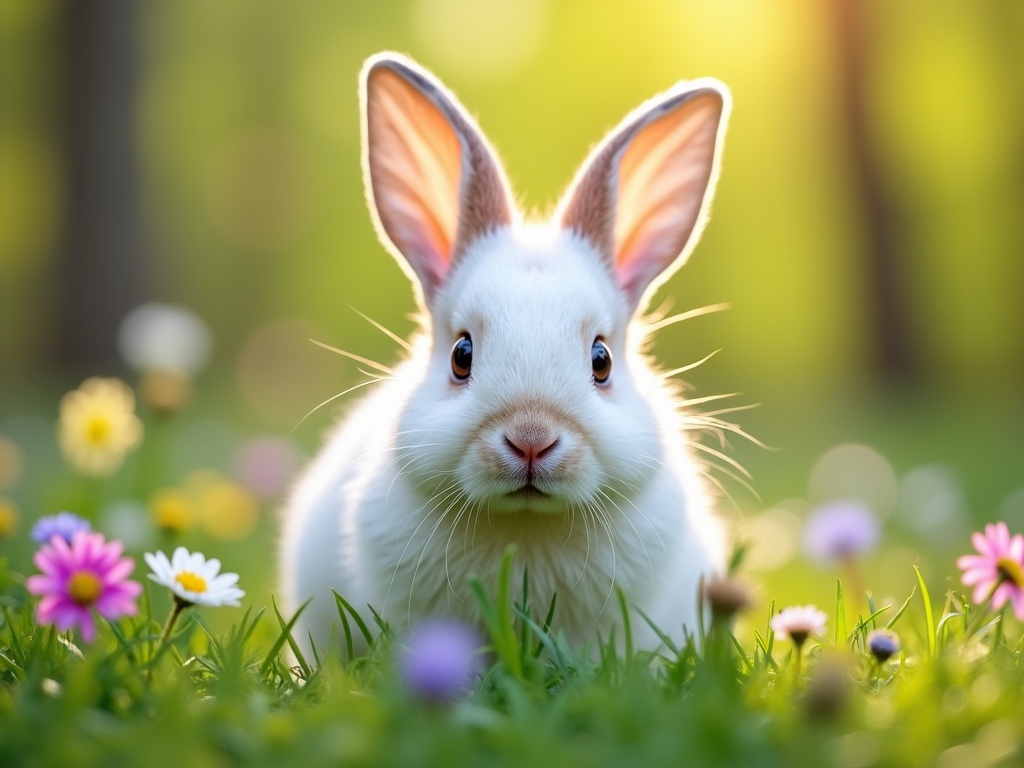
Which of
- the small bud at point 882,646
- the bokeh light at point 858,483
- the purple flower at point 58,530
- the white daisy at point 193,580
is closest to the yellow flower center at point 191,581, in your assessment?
the white daisy at point 193,580

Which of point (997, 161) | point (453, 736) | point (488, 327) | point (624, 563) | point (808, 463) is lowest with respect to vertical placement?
point (453, 736)

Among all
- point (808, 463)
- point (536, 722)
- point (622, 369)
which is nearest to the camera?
point (536, 722)

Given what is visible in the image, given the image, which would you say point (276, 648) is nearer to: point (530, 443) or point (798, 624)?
point (530, 443)

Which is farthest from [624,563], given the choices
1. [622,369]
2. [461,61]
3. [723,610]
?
[461,61]

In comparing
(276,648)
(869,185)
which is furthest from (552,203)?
(869,185)

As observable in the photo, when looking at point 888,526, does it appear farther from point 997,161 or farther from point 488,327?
point 997,161

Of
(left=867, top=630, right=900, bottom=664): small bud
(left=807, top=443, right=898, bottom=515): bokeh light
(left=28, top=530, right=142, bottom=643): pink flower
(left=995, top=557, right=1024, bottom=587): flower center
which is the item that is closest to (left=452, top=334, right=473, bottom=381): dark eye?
(left=28, top=530, right=142, bottom=643): pink flower
